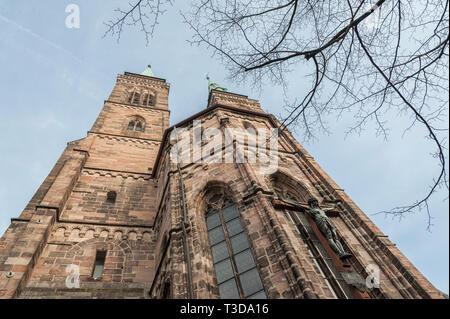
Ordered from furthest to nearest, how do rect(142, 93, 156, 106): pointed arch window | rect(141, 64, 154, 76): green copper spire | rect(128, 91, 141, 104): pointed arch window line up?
rect(141, 64, 154, 76): green copper spire → rect(142, 93, 156, 106): pointed arch window → rect(128, 91, 141, 104): pointed arch window

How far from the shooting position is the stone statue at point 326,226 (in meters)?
6.32

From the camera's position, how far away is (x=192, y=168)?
10.4 metres

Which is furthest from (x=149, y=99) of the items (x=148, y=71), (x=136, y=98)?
(x=148, y=71)

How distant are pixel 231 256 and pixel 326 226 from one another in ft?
6.90

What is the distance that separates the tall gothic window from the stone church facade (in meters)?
0.02

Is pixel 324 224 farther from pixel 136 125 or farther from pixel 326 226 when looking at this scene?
pixel 136 125

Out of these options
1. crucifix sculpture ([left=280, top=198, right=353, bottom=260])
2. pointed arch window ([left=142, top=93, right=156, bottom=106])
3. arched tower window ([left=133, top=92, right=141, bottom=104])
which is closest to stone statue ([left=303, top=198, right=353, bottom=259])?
crucifix sculpture ([left=280, top=198, right=353, bottom=260])

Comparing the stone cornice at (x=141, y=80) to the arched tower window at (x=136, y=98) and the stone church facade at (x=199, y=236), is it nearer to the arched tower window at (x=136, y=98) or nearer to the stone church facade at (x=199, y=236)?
the arched tower window at (x=136, y=98)

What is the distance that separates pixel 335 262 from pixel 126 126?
660 inches

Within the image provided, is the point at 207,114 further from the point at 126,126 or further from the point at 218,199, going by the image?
the point at 126,126

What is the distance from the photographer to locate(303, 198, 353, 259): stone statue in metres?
6.32

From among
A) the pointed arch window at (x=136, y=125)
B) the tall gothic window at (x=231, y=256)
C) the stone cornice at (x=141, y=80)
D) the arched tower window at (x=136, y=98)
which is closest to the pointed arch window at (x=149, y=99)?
the arched tower window at (x=136, y=98)

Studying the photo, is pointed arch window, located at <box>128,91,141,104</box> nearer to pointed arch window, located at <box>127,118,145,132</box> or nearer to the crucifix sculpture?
pointed arch window, located at <box>127,118,145,132</box>

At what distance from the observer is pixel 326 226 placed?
22.5 feet
